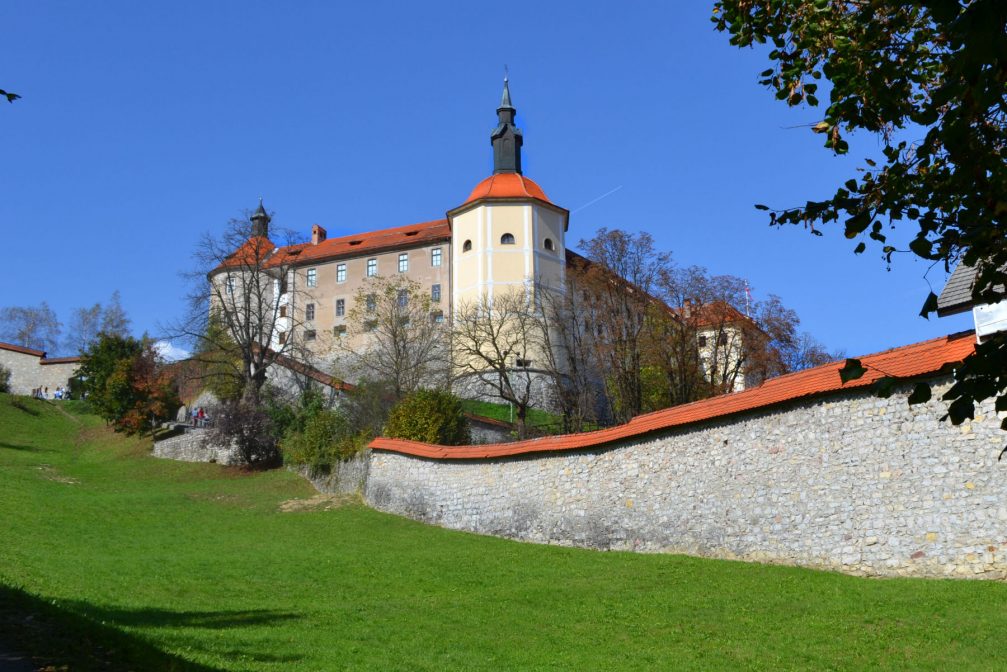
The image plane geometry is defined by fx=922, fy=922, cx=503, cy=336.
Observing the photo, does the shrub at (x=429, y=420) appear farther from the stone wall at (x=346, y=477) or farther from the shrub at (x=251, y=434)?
the shrub at (x=251, y=434)

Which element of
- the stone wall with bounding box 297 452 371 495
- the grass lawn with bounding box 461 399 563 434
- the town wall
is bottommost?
the stone wall with bounding box 297 452 371 495

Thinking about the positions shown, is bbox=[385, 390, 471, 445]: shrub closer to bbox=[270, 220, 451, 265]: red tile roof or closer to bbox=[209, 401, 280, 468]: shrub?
bbox=[209, 401, 280, 468]: shrub

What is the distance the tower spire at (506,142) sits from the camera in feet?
195

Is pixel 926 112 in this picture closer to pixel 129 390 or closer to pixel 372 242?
pixel 129 390

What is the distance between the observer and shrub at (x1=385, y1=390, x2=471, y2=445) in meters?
27.9

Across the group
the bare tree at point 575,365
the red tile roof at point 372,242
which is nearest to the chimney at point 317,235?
the red tile roof at point 372,242

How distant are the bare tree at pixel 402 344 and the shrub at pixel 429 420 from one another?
593cm

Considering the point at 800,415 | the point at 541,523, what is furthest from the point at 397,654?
the point at 541,523

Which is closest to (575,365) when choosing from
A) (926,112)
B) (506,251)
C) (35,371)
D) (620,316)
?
(620,316)

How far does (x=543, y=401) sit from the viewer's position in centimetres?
4784

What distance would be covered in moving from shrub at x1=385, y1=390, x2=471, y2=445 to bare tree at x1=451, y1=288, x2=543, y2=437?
7.13 m

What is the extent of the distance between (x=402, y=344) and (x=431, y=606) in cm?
2891

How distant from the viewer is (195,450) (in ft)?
129

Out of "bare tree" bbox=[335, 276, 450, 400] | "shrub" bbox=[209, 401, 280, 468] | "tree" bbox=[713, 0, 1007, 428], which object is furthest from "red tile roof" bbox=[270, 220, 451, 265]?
"tree" bbox=[713, 0, 1007, 428]
